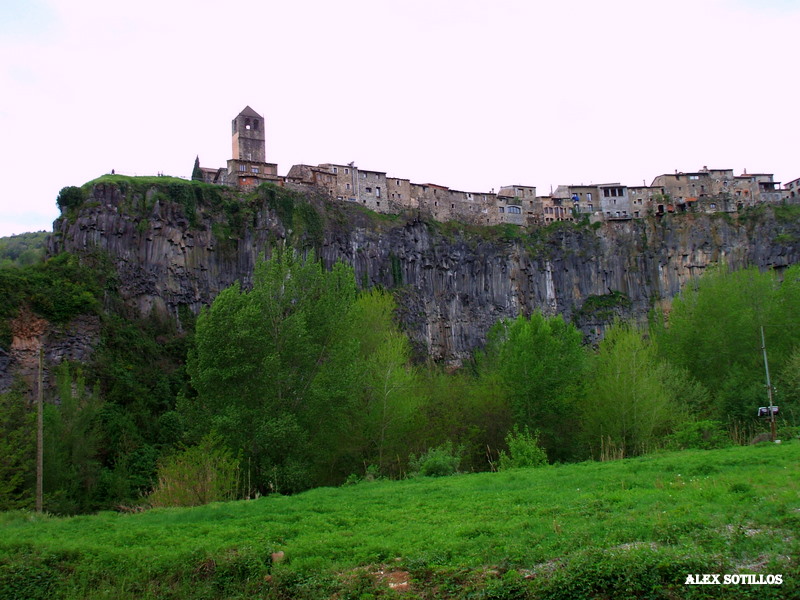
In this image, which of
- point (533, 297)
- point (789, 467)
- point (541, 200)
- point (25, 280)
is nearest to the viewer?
point (789, 467)

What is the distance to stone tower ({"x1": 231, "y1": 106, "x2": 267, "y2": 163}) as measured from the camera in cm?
9275

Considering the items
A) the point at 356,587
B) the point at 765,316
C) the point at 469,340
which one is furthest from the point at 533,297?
the point at 356,587

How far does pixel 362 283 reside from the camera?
81500 mm

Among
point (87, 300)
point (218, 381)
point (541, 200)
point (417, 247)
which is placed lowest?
point (218, 381)

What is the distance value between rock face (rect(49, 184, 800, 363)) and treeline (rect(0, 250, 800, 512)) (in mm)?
15857

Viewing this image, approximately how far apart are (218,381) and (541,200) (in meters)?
84.0

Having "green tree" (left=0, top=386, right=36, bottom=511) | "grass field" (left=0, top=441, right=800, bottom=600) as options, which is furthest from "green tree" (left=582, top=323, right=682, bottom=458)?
"green tree" (left=0, top=386, right=36, bottom=511)

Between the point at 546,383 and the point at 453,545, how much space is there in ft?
90.9

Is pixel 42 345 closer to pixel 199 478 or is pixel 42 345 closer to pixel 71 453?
pixel 71 453

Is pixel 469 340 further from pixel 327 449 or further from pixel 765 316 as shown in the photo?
pixel 327 449

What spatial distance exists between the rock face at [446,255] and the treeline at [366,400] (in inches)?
624

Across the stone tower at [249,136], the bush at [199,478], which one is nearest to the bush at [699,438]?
the bush at [199,478]

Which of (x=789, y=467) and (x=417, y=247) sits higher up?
(x=417, y=247)

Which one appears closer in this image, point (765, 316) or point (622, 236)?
point (765, 316)
